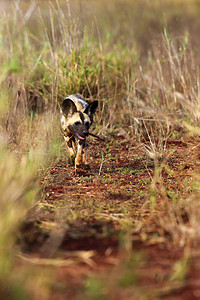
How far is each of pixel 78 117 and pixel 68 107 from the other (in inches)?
6.2

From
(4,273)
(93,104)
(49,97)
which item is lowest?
(49,97)

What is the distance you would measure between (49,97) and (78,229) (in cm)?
360

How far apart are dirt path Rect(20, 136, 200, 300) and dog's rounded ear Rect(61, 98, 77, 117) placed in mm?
658

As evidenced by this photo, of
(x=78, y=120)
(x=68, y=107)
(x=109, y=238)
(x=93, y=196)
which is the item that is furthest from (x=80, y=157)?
(x=109, y=238)

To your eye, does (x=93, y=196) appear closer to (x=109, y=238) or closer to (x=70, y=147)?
(x=109, y=238)

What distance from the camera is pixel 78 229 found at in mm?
2512

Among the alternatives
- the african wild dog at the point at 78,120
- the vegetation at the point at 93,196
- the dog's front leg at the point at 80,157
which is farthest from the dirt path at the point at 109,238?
the african wild dog at the point at 78,120

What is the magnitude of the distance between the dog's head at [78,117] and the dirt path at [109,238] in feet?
1.43

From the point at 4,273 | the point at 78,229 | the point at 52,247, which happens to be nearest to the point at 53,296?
the point at 4,273

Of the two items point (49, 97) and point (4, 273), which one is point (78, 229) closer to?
point (4, 273)

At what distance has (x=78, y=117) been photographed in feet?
14.1

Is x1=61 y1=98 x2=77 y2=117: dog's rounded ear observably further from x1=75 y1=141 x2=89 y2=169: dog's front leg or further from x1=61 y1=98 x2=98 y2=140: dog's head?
x1=75 y1=141 x2=89 y2=169: dog's front leg

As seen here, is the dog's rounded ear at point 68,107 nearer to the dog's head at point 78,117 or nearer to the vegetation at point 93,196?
the dog's head at point 78,117

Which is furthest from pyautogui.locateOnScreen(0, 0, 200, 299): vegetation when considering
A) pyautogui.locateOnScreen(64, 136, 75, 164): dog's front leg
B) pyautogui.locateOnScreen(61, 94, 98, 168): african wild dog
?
pyautogui.locateOnScreen(61, 94, 98, 168): african wild dog
